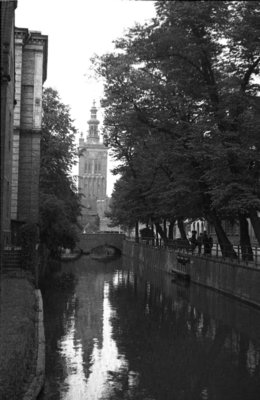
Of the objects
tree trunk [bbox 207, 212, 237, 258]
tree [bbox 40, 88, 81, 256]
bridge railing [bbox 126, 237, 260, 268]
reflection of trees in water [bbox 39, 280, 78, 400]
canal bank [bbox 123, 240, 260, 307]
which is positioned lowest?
reflection of trees in water [bbox 39, 280, 78, 400]

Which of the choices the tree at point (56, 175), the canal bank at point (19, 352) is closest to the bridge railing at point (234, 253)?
the tree at point (56, 175)

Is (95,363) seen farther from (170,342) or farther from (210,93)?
(210,93)

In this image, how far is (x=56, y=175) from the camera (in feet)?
156

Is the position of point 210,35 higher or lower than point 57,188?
higher

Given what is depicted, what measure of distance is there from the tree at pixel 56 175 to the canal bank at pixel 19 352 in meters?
26.2

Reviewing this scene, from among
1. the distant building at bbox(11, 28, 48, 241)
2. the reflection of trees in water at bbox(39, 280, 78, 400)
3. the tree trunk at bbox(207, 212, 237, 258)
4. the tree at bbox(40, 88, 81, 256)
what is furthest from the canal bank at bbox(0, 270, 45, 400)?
the tree at bbox(40, 88, 81, 256)

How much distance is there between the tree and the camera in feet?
144

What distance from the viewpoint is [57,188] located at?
48031 mm

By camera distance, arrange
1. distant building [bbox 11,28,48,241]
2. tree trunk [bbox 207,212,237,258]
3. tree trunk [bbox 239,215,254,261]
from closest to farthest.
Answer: tree trunk [bbox 239,215,254,261] → tree trunk [bbox 207,212,237,258] → distant building [bbox 11,28,48,241]

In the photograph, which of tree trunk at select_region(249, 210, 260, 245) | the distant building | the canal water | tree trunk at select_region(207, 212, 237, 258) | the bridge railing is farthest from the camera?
the distant building

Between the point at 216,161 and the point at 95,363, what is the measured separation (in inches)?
544

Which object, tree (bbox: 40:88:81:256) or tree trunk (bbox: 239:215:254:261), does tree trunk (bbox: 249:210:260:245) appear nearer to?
tree trunk (bbox: 239:215:254:261)

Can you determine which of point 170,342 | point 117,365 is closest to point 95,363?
point 117,365

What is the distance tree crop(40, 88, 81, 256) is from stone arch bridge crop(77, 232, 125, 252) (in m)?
37.5
